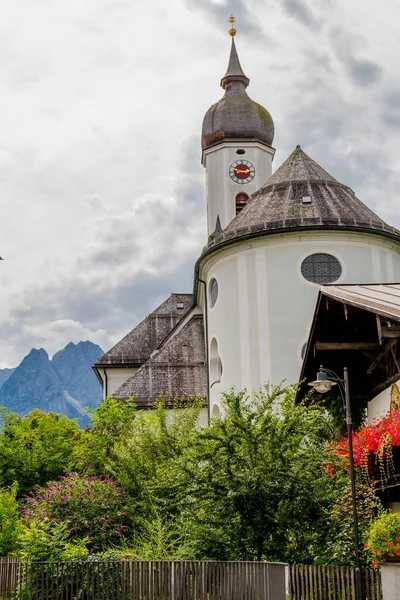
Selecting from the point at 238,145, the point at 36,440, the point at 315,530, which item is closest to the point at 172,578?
the point at 315,530

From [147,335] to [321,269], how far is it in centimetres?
1992

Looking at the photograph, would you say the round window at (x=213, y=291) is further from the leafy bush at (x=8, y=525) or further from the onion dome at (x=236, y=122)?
the onion dome at (x=236, y=122)

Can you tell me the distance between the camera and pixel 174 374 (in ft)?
132

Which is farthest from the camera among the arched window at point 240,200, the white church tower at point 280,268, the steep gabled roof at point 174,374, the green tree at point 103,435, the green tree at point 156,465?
the arched window at point 240,200

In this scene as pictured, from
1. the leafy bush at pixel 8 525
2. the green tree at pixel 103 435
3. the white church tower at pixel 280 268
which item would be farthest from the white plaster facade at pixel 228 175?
the leafy bush at pixel 8 525

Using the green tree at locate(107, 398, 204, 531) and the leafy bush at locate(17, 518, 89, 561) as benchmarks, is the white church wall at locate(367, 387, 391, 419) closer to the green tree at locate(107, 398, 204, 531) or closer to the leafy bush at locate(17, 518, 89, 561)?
the green tree at locate(107, 398, 204, 531)

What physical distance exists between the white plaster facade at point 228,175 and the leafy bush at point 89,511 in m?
31.0

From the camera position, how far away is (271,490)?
55.2ft

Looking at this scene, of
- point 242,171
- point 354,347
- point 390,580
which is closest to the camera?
point 390,580

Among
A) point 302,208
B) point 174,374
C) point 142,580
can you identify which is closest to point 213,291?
point 302,208

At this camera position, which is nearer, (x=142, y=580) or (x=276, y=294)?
(x=142, y=580)

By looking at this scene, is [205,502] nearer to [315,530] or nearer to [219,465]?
[219,465]

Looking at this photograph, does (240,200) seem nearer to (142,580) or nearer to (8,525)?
(8,525)

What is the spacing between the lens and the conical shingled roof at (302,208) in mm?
32938
